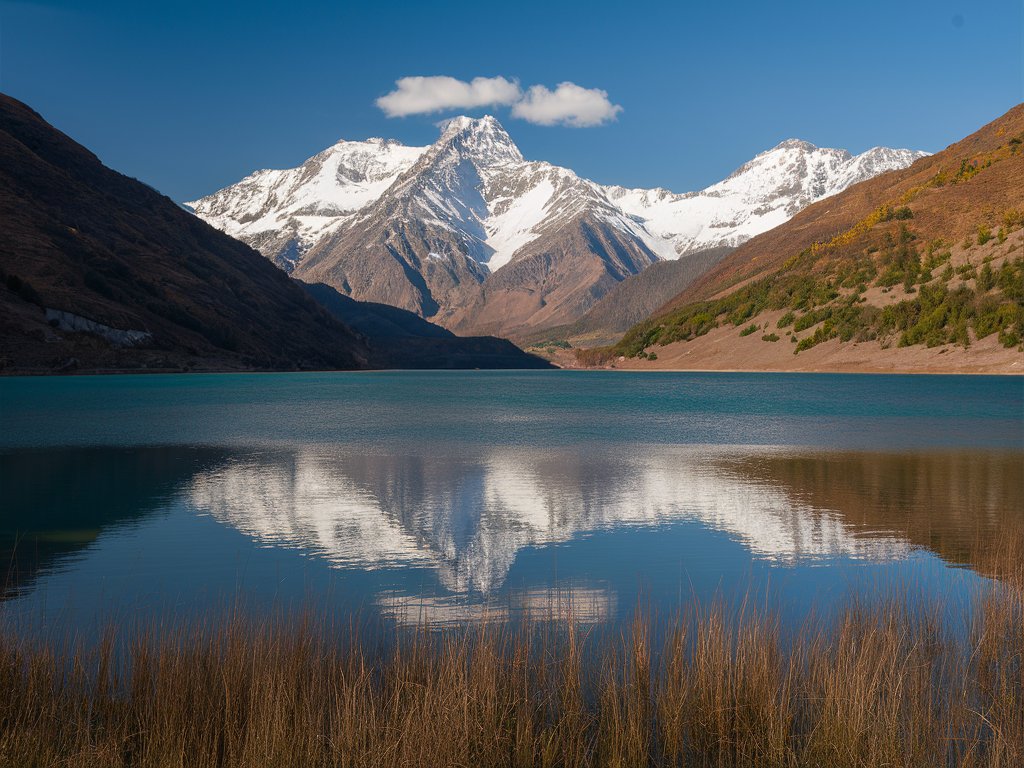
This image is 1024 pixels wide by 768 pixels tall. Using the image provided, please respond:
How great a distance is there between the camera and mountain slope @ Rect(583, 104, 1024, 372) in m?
127

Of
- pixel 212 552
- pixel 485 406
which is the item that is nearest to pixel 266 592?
pixel 212 552

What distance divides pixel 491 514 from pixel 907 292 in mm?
137586

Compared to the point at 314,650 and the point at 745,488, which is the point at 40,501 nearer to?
the point at 314,650

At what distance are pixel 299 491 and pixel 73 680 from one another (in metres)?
18.3

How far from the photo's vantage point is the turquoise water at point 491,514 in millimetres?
Answer: 15305

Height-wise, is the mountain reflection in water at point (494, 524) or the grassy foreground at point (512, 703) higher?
the grassy foreground at point (512, 703)

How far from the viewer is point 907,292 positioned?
5664 inches

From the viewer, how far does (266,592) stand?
15.2m

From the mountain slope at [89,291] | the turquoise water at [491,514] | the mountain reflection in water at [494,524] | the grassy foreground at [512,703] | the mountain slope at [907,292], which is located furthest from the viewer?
the mountain slope at [89,291]

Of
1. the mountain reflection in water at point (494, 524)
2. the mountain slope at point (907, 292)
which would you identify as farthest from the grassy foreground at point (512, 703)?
the mountain slope at point (907, 292)

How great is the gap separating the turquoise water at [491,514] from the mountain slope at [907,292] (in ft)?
267

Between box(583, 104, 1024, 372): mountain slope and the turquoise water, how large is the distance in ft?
267

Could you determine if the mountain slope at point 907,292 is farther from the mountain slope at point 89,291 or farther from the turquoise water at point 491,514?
the mountain slope at point 89,291

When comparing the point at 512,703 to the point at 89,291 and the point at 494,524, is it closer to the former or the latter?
the point at 494,524
